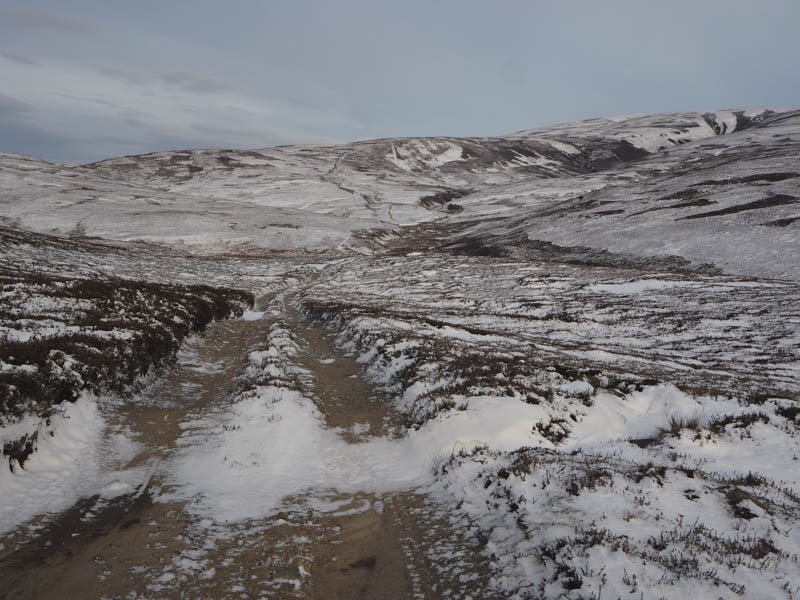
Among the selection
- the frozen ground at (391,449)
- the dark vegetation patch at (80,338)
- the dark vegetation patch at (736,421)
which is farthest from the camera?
the dark vegetation patch at (736,421)

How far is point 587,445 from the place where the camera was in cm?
1091

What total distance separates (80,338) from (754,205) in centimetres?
7922

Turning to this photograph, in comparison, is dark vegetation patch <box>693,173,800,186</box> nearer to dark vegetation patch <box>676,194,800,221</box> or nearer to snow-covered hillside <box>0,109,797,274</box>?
snow-covered hillside <box>0,109,797,274</box>

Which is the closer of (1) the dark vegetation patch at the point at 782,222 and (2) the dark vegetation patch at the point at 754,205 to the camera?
(1) the dark vegetation patch at the point at 782,222

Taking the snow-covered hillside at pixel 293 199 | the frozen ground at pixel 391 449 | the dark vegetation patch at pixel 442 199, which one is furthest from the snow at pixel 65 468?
the dark vegetation patch at pixel 442 199

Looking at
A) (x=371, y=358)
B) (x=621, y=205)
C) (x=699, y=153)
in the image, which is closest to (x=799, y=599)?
(x=371, y=358)

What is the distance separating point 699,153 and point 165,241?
207m

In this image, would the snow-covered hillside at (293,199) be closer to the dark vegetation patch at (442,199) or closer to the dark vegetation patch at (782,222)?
the dark vegetation patch at (442,199)

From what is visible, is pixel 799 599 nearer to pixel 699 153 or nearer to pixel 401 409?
pixel 401 409

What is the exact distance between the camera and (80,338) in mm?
13891

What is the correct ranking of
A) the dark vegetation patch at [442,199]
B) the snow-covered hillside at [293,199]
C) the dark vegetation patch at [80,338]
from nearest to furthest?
the dark vegetation patch at [80,338] < the snow-covered hillside at [293,199] < the dark vegetation patch at [442,199]

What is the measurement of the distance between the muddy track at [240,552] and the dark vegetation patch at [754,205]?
70853mm

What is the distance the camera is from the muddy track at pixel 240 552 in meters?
6.24

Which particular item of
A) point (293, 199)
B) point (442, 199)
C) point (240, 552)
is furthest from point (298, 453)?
point (442, 199)
